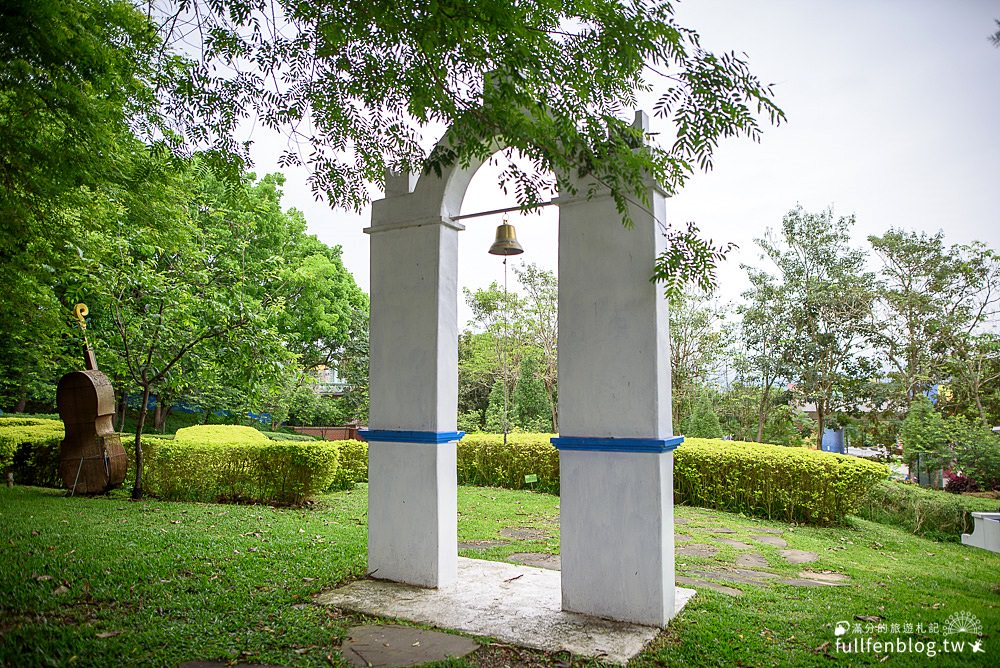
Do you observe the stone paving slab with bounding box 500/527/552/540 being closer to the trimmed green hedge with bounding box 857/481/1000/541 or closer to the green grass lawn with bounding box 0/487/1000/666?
the green grass lawn with bounding box 0/487/1000/666

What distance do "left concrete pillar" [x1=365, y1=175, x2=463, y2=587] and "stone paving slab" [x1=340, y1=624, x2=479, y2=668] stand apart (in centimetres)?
87

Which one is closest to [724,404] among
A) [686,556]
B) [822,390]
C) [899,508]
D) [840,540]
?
[822,390]

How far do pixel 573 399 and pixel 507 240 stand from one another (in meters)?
1.71

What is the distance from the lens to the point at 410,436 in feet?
15.5

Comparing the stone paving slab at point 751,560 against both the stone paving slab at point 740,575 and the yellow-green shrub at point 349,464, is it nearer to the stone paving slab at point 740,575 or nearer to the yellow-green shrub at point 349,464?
the stone paving slab at point 740,575

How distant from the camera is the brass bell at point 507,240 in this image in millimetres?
5266

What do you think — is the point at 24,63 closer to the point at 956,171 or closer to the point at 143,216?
the point at 143,216

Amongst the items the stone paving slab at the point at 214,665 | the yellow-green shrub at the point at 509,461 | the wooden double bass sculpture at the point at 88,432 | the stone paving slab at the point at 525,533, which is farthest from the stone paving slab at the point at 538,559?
the wooden double bass sculpture at the point at 88,432

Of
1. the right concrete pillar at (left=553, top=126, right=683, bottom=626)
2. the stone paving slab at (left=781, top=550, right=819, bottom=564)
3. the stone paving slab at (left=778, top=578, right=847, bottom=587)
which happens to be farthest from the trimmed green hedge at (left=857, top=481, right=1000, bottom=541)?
the right concrete pillar at (left=553, top=126, right=683, bottom=626)

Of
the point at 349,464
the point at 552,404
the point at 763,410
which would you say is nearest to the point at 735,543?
the point at 349,464

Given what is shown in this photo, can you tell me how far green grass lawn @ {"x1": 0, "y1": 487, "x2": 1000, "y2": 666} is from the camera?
3.35m

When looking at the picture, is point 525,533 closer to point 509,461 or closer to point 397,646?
point 397,646

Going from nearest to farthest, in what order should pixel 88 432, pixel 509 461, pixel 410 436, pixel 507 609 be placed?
1. pixel 507 609
2. pixel 410 436
3. pixel 88 432
4. pixel 509 461

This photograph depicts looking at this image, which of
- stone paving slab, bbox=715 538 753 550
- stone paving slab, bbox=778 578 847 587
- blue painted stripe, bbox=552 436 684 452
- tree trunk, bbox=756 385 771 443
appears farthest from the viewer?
tree trunk, bbox=756 385 771 443
